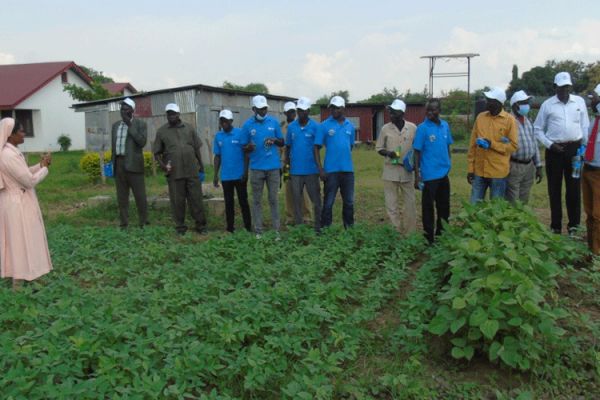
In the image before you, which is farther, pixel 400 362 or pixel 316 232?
pixel 316 232

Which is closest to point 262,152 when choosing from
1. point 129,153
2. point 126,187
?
point 129,153

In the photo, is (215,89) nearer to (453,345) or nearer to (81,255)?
(81,255)

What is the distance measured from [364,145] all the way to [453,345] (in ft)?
94.4

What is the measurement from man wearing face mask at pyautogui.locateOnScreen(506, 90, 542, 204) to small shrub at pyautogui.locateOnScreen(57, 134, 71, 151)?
30.0 meters

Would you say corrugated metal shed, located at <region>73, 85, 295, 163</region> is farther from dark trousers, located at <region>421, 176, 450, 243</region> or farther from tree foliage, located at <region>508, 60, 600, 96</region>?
tree foliage, located at <region>508, 60, 600, 96</region>

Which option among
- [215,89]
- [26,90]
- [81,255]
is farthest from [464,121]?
[81,255]

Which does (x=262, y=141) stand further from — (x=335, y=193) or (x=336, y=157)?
(x=335, y=193)

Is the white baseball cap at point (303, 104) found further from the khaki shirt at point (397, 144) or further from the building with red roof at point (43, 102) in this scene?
the building with red roof at point (43, 102)

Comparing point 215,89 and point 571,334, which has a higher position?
point 215,89

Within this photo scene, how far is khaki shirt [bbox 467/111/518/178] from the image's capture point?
266 inches

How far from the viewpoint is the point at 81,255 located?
6758 millimetres

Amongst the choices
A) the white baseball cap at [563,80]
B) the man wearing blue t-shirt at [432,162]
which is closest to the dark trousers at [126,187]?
the man wearing blue t-shirt at [432,162]

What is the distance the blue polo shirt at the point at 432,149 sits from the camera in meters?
7.07

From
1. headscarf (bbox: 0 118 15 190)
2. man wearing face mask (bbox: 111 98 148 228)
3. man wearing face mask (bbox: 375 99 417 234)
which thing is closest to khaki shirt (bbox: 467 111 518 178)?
man wearing face mask (bbox: 375 99 417 234)
